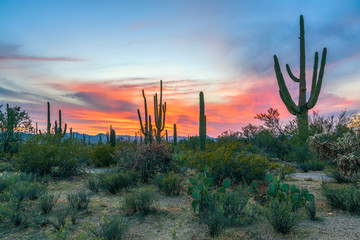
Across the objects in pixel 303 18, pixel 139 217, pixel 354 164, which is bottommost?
pixel 139 217

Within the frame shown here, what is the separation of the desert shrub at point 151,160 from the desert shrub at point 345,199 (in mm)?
5230

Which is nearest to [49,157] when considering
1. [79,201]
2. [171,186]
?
[79,201]

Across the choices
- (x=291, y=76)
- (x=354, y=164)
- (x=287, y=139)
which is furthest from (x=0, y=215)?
(x=291, y=76)

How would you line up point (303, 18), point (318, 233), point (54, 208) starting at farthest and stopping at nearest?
point (303, 18)
point (54, 208)
point (318, 233)

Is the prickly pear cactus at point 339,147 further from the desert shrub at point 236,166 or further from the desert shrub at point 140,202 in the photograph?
the desert shrub at point 140,202

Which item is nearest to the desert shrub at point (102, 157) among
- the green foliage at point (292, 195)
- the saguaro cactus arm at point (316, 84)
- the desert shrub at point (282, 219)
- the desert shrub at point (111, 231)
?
the desert shrub at point (111, 231)

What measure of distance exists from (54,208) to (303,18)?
21.2 m

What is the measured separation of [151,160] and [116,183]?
6.32ft

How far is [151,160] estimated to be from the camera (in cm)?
954

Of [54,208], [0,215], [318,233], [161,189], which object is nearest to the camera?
[318,233]

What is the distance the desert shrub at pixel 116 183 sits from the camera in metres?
7.74

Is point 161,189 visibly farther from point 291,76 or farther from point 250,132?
point 250,132

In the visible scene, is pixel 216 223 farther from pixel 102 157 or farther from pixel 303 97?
pixel 303 97

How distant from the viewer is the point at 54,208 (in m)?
6.26
